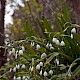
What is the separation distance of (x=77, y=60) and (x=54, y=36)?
0.93 feet

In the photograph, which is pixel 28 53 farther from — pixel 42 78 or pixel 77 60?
pixel 77 60

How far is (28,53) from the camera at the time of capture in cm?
259

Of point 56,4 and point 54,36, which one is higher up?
point 56,4

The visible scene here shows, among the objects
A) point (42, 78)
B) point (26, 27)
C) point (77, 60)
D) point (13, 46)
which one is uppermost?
point (26, 27)

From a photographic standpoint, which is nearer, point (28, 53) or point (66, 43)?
point (66, 43)

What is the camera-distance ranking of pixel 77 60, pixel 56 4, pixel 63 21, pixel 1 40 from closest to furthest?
pixel 77 60 → pixel 63 21 → pixel 1 40 → pixel 56 4

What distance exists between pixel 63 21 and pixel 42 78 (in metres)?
0.57

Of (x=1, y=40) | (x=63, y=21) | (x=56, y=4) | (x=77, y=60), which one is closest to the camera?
(x=77, y=60)

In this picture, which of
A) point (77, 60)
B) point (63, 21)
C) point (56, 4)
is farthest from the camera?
point (56, 4)

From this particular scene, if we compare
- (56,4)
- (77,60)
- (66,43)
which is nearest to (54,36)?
(66,43)

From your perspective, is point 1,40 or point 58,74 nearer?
point 58,74

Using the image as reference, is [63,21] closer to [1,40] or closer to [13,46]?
[13,46]

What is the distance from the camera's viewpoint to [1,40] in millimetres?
3709

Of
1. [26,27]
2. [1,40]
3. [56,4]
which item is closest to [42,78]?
[26,27]
